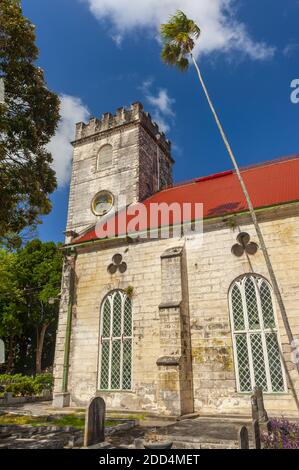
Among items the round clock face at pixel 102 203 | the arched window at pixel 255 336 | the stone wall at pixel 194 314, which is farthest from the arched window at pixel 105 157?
the arched window at pixel 255 336

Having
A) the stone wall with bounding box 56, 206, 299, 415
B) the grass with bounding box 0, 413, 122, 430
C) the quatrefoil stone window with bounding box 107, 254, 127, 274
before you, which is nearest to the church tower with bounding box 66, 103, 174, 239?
the quatrefoil stone window with bounding box 107, 254, 127, 274

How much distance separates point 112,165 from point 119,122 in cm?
367

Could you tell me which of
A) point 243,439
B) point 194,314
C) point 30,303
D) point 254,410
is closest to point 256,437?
point 243,439

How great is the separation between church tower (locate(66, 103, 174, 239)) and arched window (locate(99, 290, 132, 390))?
24.3 feet

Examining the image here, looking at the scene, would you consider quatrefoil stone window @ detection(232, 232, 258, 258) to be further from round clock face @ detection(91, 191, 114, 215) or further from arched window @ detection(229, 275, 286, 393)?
round clock face @ detection(91, 191, 114, 215)

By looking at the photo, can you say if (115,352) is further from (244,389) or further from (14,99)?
(14,99)

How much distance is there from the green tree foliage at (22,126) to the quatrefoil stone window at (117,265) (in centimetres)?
447

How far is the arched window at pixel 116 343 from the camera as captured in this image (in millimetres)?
14586

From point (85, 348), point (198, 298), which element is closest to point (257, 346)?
point (198, 298)

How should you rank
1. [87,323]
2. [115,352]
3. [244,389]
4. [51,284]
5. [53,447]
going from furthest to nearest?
[51,284], [87,323], [115,352], [244,389], [53,447]

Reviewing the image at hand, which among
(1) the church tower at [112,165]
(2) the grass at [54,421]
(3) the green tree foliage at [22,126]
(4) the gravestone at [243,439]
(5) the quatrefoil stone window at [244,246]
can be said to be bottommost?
(2) the grass at [54,421]

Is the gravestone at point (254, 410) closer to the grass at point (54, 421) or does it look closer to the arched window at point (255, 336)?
the arched window at point (255, 336)

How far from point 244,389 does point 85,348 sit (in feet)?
24.2

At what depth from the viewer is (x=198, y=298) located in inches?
548
